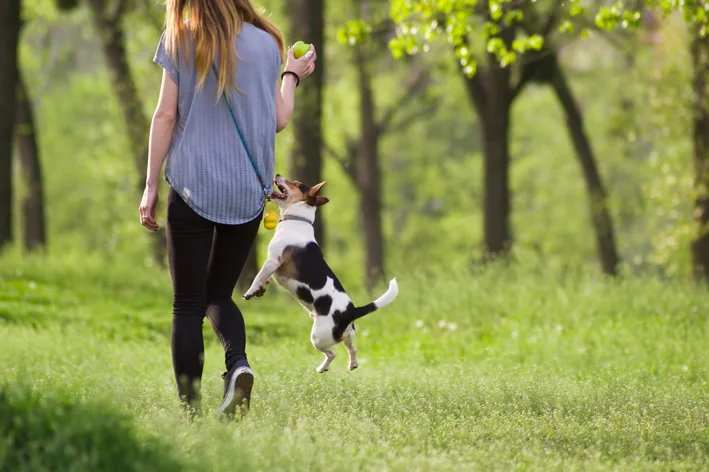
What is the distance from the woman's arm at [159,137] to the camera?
5.22 m

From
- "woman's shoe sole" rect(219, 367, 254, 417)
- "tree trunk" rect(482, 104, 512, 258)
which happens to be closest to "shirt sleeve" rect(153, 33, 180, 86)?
"woman's shoe sole" rect(219, 367, 254, 417)

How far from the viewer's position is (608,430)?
217 inches

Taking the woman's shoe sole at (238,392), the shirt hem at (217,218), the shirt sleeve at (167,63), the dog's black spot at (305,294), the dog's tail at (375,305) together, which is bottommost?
the woman's shoe sole at (238,392)

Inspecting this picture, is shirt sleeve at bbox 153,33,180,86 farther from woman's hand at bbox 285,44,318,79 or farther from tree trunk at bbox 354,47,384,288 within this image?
tree trunk at bbox 354,47,384,288

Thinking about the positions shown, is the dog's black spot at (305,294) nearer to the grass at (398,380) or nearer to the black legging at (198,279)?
the black legging at (198,279)

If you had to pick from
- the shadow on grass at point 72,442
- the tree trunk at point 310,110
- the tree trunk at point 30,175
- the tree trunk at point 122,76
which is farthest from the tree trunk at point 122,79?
the shadow on grass at point 72,442

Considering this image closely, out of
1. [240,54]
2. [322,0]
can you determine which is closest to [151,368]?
[240,54]

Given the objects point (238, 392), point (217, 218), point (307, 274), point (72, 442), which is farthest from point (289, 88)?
point (72, 442)

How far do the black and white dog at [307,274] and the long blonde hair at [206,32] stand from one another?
0.81 metres

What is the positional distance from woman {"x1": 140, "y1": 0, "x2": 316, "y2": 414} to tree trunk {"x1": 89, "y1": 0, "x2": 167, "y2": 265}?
463 inches

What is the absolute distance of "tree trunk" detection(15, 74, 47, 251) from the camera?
20406 mm

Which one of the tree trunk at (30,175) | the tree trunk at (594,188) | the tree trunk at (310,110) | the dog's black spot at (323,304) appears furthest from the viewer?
the tree trunk at (594,188)

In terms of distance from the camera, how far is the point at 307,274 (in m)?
5.55

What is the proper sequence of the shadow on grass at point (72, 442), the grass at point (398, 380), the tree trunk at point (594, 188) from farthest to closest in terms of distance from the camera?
the tree trunk at point (594, 188), the grass at point (398, 380), the shadow on grass at point (72, 442)
